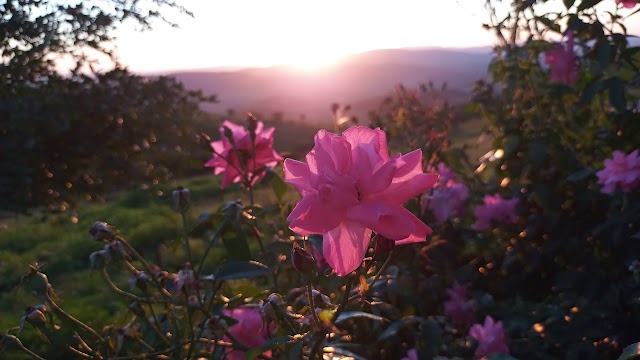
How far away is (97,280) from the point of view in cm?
409

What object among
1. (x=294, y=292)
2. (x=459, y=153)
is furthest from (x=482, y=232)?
(x=294, y=292)

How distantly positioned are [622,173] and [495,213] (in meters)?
0.62

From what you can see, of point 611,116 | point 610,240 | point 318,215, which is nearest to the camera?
point 318,215

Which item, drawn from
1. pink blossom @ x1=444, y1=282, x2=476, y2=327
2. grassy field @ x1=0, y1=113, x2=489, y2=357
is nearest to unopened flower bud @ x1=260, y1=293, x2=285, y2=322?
pink blossom @ x1=444, y1=282, x2=476, y2=327

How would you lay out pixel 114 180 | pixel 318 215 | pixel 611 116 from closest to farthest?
1. pixel 318 215
2. pixel 611 116
3. pixel 114 180

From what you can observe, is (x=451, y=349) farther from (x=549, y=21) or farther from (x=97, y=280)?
(x=97, y=280)

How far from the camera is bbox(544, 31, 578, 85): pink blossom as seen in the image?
2.12m

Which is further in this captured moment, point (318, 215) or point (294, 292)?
point (294, 292)

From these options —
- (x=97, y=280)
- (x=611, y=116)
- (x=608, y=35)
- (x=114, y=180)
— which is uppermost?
(x=608, y=35)

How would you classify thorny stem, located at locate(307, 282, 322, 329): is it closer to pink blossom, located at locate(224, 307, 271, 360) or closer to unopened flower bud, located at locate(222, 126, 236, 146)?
pink blossom, located at locate(224, 307, 271, 360)

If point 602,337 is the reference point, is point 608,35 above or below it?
above

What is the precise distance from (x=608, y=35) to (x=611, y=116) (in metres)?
0.31

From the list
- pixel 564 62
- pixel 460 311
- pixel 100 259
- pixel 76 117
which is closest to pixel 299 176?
pixel 100 259

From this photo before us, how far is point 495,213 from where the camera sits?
2.18 meters
